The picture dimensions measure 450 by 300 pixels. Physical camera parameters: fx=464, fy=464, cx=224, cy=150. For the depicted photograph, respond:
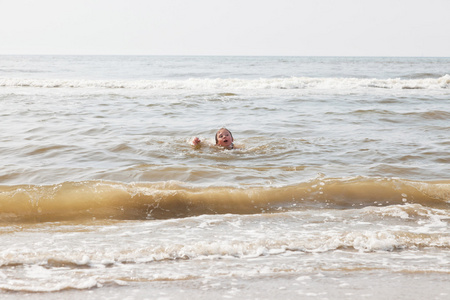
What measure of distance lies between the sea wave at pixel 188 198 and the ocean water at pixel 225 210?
2cm

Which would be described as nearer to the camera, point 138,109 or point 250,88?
point 138,109

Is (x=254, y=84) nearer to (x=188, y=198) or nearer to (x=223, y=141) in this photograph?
(x=223, y=141)

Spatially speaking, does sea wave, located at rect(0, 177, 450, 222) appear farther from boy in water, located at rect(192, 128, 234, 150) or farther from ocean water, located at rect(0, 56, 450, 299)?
boy in water, located at rect(192, 128, 234, 150)

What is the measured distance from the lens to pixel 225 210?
16.4 ft

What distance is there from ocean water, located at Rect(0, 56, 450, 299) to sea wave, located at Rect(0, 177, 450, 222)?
0.02 m

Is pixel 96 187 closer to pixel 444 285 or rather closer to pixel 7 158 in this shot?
pixel 7 158

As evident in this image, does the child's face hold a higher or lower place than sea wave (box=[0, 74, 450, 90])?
lower

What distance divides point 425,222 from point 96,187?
355 cm

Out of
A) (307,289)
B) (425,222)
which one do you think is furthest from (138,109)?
(307,289)

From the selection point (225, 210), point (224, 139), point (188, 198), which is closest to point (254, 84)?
point (224, 139)

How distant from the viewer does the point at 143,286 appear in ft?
9.97

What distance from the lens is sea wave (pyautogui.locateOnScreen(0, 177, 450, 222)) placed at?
494 centimetres

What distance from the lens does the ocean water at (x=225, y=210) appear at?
312cm

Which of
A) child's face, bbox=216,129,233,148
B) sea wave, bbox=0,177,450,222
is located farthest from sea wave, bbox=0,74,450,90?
sea wave, bbox=0,177,450,222
